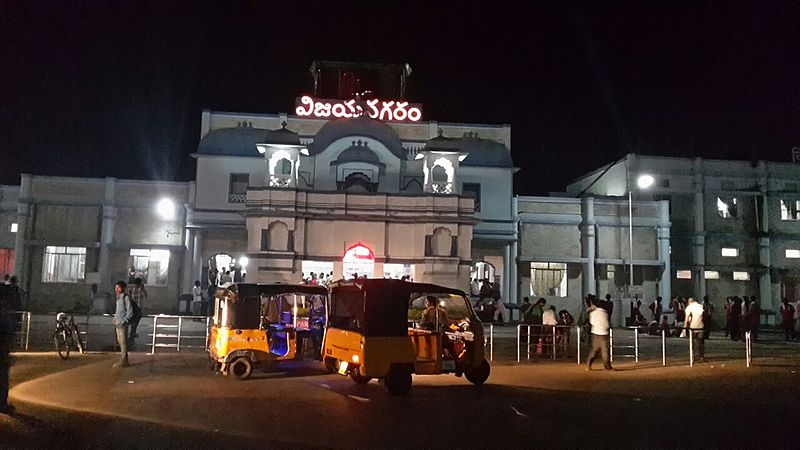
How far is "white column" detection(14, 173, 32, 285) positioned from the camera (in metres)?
32.6

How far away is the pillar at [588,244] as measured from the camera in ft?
114

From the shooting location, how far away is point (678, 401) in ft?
37.7

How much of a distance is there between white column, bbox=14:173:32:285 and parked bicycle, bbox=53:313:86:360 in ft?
64.0

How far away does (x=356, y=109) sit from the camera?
3559cm

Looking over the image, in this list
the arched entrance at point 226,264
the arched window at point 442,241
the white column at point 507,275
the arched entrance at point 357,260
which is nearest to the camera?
the arched entrance at point 357,260

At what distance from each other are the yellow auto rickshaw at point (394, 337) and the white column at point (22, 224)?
26527mm

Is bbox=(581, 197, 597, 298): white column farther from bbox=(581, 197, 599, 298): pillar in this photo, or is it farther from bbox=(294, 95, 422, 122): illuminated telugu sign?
bbox=(294, 95, 422, 122): illuminated telugu sign

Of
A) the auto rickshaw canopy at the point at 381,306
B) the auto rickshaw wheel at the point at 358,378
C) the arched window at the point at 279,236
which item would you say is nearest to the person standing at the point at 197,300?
the arched window at the point at 279,236

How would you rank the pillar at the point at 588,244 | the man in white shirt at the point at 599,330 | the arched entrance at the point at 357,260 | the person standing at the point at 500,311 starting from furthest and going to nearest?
the pillar at the point at 588,244 → the arched entrance at the point at 357,260 → the person standing at the point at 500,311 → the man in white shirt at the point at 599,330

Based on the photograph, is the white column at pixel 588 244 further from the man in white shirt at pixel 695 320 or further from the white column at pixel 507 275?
the man in white shirt at pixel 695 320

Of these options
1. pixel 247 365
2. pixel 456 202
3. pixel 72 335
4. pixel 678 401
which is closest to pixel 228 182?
pixel 456 202

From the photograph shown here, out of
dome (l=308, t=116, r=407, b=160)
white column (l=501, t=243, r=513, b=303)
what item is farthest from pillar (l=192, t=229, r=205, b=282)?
white column (l=501, t=243, r=513, b=303)

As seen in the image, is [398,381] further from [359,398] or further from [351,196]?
[351,196]

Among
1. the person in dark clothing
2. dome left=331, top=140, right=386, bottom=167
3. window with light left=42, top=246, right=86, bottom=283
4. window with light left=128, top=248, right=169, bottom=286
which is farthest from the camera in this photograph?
window with light left=128, top=248, right=169, bottom=286
